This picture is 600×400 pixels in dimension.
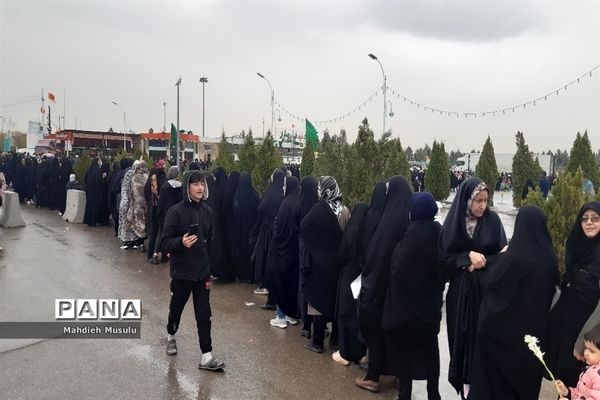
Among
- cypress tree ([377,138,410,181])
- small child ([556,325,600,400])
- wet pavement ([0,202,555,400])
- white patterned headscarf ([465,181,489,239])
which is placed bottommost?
wet pavement ([0,202,555,400])

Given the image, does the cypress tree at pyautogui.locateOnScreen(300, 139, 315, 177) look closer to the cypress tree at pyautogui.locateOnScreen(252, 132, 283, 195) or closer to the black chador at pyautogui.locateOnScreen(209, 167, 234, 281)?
the cypress tree at pyautogui.locateOnScreen(252, 132, 283, 195)

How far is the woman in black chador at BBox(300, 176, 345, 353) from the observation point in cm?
507

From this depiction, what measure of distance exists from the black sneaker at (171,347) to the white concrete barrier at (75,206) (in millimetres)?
9946

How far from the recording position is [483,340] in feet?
11.4

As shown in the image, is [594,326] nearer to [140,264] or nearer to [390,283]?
[390,283]

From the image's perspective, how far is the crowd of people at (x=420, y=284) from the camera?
3289mm

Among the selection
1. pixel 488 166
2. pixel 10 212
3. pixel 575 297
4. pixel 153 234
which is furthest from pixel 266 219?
pixel 488 166

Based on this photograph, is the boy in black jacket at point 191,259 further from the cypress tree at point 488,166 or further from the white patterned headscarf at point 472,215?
the cypress tree at point 488,166

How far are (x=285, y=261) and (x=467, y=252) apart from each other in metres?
2.58

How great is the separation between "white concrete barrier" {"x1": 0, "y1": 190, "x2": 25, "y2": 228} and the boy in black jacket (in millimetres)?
9987

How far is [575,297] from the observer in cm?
332

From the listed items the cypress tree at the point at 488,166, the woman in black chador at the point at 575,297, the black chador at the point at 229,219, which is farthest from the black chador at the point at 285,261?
the cypress tree at the point at 488,166

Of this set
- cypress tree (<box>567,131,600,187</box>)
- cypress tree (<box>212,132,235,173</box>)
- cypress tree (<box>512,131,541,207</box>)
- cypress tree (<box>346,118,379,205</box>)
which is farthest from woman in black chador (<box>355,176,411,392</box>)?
cypress tree (<box>512,131,541,207</box>)

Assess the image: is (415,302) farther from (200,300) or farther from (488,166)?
(488,166)
